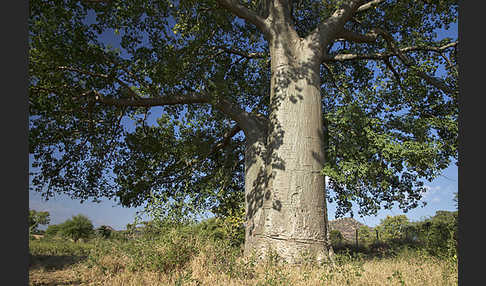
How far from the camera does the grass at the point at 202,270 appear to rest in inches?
165

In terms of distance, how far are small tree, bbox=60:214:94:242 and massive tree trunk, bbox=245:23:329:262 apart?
32.8 feet

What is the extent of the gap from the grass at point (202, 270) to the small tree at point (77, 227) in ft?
27.3

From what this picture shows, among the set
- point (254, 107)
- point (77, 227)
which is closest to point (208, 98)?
point (254, 107)

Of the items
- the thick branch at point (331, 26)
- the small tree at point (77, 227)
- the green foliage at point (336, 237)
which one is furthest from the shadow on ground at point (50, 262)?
the green foliage at point (336, 237)

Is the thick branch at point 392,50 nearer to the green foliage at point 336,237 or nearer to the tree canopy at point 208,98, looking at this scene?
the tree canopy at point 208,98

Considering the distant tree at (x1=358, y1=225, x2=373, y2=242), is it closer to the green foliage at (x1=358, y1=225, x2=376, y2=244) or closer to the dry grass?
the green foliage at (x1=358, y1=225, x2=376, y2=244)

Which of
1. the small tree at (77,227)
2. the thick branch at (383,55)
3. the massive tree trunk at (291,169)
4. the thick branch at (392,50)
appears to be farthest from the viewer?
the small tree at (77,227)

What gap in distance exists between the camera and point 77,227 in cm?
1356

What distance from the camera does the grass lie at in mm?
4188

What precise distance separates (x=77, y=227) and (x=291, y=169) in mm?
11848

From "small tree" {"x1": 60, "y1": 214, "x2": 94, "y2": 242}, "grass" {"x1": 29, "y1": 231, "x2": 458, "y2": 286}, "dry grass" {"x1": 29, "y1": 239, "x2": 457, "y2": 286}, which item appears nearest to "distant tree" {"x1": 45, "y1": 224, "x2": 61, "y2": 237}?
"small tree" {"x1": 60, "y1": 214, "x2": 94, "y2": 242}

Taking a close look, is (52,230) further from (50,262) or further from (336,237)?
(336,237)

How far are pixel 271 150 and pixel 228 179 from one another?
3.32 metres

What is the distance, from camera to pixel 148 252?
196 inches
